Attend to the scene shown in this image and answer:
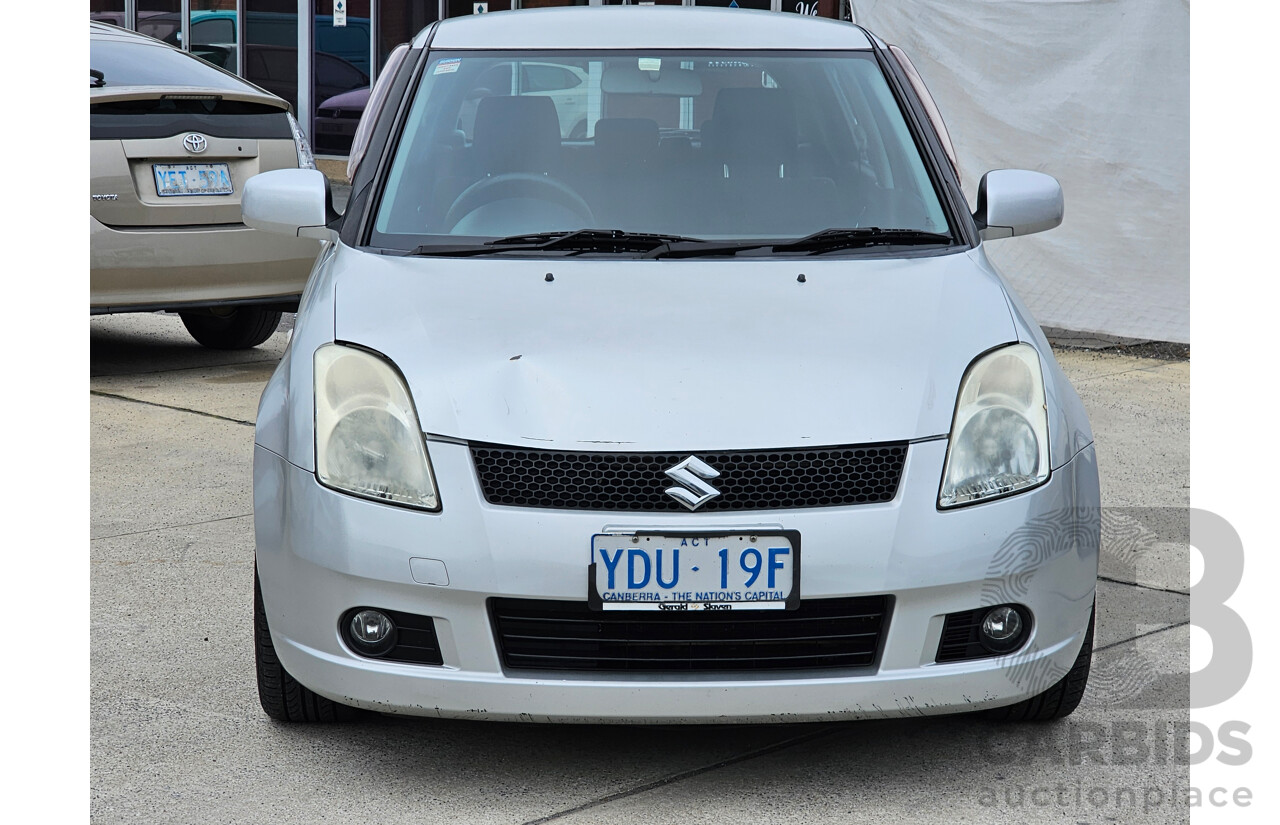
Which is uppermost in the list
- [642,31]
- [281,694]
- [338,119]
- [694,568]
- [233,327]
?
[642,31]

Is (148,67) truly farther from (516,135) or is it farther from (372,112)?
(516,135)

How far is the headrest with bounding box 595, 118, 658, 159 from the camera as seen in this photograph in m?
3.58

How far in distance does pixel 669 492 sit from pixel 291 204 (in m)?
1.51

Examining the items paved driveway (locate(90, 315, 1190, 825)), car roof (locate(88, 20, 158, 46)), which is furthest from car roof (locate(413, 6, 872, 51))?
car roof (locate(88, 20, 158, 46))

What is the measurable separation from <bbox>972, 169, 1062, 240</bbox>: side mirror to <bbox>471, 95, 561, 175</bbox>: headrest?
3.66 ft

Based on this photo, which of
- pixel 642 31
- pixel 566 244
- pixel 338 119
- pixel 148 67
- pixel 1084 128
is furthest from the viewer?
pixel 338 119

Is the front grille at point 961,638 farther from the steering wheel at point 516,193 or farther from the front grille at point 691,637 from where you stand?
the steering wheel at point 516,193

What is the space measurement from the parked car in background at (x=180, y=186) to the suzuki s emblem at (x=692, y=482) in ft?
15.1

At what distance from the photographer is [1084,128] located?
26.5 feet

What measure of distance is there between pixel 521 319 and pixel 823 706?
3.22 feet

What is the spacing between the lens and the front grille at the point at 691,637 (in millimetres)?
2600

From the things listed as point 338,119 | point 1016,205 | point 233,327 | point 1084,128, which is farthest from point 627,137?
point 338,119

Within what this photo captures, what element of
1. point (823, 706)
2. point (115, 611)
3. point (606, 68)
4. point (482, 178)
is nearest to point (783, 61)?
point (606, 68)

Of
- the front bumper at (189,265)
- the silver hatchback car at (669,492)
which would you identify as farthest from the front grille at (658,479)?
the front bumper at (189,265)
